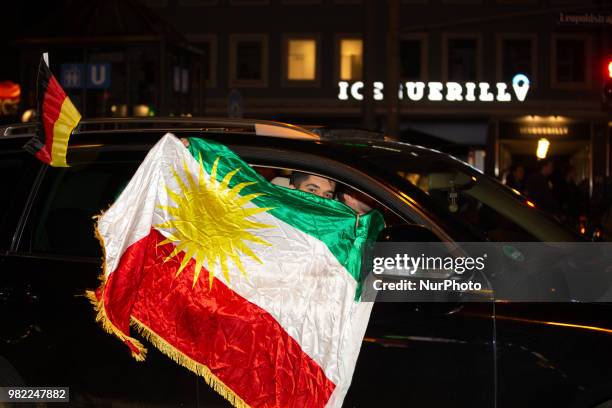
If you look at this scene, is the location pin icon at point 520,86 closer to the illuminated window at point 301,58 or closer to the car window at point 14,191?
the illuminated window at point 301,58

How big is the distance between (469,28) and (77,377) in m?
34.0

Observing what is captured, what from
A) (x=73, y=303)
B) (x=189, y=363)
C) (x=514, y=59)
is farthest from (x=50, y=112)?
(x=514, y=59)

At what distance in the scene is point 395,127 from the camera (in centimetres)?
1662

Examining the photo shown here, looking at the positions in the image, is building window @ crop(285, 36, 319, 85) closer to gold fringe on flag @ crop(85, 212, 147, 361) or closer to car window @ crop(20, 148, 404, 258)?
car window @ crop(20, 148, 404, 258)

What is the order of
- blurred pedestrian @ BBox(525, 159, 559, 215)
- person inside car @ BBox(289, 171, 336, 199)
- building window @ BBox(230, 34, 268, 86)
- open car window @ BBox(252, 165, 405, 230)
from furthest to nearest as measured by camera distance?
1. building window @ BBox(230, 34, 268, 86)
2. blurred pedestrian @ BBox(525, 159, 559, 215)
3. person inside car @ BBox(289, 171, 336, 199)
4. open car window @ BBox(252, 165, 405, 230)

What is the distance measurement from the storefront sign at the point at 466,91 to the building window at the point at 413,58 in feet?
1.93

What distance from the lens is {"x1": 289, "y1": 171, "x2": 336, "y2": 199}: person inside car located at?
4.02m

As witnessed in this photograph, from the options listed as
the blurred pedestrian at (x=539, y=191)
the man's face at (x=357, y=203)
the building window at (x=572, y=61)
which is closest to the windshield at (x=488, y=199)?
the man's face at (x=357, y=203)

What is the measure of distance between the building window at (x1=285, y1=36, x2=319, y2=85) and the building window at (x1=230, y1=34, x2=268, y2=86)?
2.76 ft

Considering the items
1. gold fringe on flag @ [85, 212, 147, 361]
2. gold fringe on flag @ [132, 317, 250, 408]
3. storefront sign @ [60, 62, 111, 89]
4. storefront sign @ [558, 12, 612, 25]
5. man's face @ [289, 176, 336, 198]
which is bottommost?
gold fringe on flag @ [132, 317, 250, 408]

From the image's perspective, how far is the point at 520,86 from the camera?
36000 mm

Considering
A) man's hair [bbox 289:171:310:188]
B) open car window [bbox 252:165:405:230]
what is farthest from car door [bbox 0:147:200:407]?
man's hair [bbox 289:171:310:188]

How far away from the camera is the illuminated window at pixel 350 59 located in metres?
36.8

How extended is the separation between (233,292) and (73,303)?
24.9 inches
